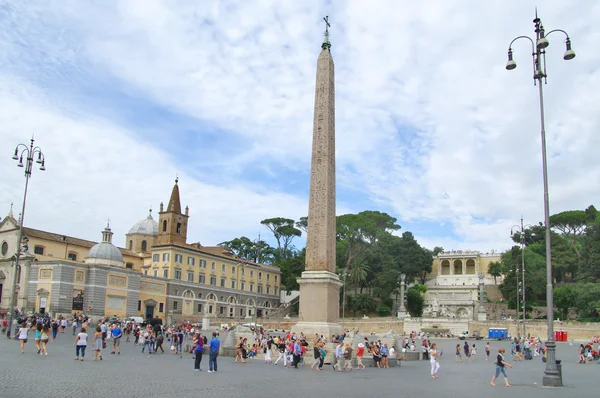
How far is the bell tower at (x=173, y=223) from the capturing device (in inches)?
2557

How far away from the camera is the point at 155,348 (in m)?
23.8

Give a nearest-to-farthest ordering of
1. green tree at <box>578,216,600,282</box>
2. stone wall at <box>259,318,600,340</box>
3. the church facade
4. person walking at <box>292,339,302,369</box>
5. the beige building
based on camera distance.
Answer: person walking at <box>292,339,302,369</box>
the church facade
stone wall at <box>259,318,600,340</box>
green tree at <box>578,216,600,282</box>
the beige building

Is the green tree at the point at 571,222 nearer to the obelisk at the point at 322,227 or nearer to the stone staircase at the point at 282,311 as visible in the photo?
the stone staircase at the point at 282,311

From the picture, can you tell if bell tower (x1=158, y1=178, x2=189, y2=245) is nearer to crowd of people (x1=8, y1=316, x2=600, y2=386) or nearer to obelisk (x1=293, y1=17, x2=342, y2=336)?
crowd of people (x1=8, y1=316, x2=600, y2=386)

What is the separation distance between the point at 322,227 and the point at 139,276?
31154 millimetres

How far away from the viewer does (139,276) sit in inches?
1981

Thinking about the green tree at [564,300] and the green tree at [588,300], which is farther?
the green tree at [564,300]

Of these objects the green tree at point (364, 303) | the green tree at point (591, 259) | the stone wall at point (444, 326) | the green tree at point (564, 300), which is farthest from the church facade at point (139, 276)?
the green tree at point (591, 259)

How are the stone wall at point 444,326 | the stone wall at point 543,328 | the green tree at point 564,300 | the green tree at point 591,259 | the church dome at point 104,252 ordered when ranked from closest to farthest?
the church dome at point 104,252
the stone wall at point 543,328
the stone wall at point 444,326
the green tree at point 564,300
the green tree at point 591,259

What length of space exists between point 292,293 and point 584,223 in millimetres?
45742

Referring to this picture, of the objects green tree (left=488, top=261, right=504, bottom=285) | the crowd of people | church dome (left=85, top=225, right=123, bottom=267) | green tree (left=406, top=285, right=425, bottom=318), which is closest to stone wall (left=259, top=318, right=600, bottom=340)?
green tree (left=406, top=285, right=425, bottom=318)

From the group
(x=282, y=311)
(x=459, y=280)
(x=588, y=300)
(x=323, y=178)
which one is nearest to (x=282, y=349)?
(x=323, y=178)

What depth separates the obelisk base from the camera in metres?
22.7

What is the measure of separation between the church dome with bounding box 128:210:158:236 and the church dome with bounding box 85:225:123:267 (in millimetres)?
22280
